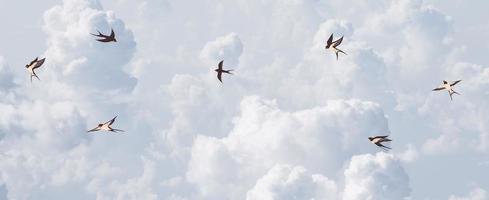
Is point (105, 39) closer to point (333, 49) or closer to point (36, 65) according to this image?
point (36, 65)

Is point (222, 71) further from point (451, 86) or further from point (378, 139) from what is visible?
point (451, 86)

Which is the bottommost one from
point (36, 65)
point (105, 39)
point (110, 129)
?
point (110, 129)

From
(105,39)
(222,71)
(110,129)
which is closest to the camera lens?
(110,129)

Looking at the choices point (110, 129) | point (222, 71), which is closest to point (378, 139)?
point (222, 71)

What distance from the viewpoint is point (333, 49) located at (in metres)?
52.8

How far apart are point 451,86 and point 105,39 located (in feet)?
98.9

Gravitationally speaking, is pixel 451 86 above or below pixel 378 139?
above

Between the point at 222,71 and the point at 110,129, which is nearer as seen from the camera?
the point at 110,129

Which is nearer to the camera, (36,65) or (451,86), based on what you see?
(36,65)

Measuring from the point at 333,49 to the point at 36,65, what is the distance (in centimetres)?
2457

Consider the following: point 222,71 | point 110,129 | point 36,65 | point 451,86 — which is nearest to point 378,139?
point 451,86

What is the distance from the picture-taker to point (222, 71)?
55.4 m

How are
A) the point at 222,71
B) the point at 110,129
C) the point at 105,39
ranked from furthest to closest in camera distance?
the point at 222,71 → the point at 105,39 → the point at 110,129

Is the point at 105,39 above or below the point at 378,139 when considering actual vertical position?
above
